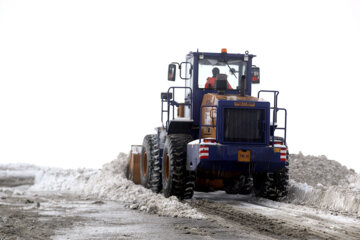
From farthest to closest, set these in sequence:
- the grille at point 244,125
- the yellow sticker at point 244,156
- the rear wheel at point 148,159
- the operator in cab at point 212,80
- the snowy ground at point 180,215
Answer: the rear wheel at point 148,159
the operator in cab at point 212,80
the grille at point 244,125
the yellow sticker at point 244,156
the snowy ground at point 180,215

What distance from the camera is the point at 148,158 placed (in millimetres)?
17438

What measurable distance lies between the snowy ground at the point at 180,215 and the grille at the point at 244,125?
4.98ft

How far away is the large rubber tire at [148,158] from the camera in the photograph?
16925mm

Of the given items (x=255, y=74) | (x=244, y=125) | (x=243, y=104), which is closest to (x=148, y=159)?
(x=255, y=74)

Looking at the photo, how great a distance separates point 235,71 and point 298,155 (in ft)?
27.5

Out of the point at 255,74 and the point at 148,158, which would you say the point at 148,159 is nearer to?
the point at 148,158

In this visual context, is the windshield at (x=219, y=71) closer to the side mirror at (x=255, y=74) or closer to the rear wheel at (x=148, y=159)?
the side mirror at (x=255, y=74)

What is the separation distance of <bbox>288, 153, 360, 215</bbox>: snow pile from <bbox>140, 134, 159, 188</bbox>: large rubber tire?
12.5 feet

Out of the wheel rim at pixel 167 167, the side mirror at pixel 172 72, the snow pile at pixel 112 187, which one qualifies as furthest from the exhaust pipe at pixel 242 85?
the snow pile at pixel 112 187

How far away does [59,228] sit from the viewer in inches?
389

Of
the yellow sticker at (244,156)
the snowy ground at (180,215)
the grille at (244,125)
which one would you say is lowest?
the snowy ground at (180,215)

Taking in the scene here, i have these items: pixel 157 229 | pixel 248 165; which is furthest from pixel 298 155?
pixel 157 229

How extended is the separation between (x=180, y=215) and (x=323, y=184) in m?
8.98

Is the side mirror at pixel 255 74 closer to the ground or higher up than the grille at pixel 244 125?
higher up
